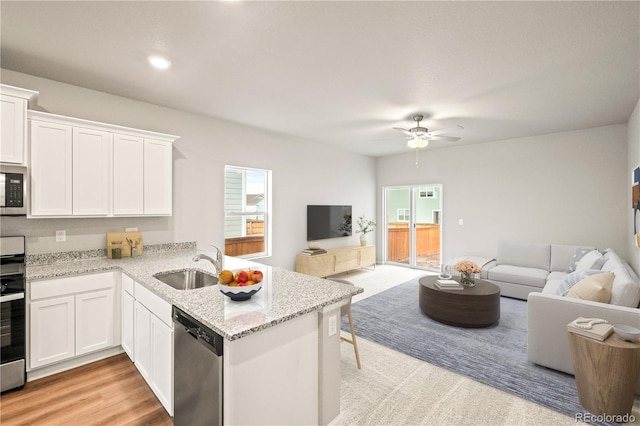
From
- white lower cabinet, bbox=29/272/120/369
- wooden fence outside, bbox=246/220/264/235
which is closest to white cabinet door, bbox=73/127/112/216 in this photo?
white lower cabinet, bbox=29/272/120/369

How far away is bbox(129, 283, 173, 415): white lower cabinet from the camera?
6.38 feet

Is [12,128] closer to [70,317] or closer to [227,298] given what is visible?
[70,317]

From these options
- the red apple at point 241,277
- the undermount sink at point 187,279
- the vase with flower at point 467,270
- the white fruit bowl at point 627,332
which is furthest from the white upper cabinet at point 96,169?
the white fruit bowl at point 627,332

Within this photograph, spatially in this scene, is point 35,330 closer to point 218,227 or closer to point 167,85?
point 218,227

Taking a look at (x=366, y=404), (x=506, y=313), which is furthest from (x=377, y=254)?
(x=366, y=404)

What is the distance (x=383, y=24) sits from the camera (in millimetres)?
2098

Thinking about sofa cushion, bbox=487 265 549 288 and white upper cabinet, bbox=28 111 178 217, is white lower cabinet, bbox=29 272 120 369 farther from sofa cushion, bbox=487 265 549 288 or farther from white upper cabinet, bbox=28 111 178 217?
sofa cushion, bbox=487 265 549 288

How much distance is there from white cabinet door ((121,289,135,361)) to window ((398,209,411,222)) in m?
5.91

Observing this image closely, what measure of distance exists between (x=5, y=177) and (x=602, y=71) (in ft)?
17.9

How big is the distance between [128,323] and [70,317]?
0.47m

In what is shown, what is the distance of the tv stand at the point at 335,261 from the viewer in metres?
5.30


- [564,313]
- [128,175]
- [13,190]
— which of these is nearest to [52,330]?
[13,190]

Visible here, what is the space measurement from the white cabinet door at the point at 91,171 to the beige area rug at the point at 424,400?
9.76 feet

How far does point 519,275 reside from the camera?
4566mm
